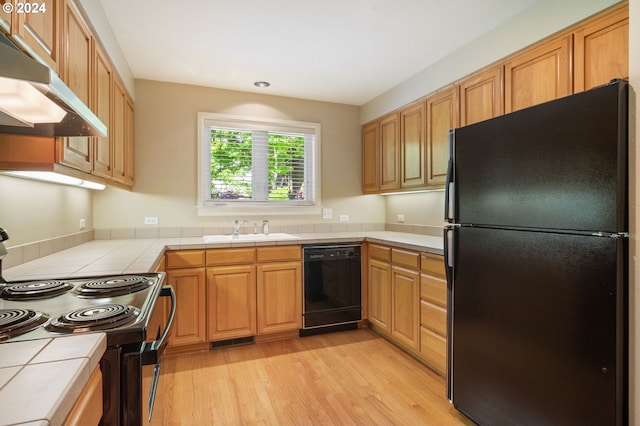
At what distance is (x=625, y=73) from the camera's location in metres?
1.57

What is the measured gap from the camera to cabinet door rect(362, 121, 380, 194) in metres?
3.61

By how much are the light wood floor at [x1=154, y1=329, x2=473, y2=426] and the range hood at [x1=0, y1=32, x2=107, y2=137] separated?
1603 mm

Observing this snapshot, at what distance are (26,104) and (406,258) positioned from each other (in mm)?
2372

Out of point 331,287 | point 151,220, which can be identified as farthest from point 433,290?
point 151,220

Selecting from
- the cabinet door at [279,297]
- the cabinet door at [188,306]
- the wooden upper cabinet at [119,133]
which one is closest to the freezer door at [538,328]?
the cabinet door at [279,297]

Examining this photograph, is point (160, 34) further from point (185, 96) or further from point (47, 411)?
point (47, 411)

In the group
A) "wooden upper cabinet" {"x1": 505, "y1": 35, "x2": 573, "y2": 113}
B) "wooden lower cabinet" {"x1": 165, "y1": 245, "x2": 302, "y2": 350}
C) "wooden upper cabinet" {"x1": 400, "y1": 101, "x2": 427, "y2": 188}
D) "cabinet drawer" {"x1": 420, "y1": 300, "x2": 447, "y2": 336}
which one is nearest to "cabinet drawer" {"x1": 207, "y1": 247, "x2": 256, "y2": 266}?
"wooden lower cabinet" {"x1": 165, "y1": 245, "x2": 302, "y2": 350}

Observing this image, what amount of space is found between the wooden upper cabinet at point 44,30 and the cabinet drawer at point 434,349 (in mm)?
2556

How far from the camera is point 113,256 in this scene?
6.97ft

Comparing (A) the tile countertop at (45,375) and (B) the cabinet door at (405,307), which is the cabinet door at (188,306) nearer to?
(B) the cabinet door at (405,307)

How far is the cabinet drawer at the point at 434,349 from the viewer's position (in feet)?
7.45

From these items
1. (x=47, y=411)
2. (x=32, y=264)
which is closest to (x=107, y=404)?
(x=47, y=411)

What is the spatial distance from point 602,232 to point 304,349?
2.26 metres

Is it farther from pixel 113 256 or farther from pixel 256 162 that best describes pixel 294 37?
pixel 113 256
